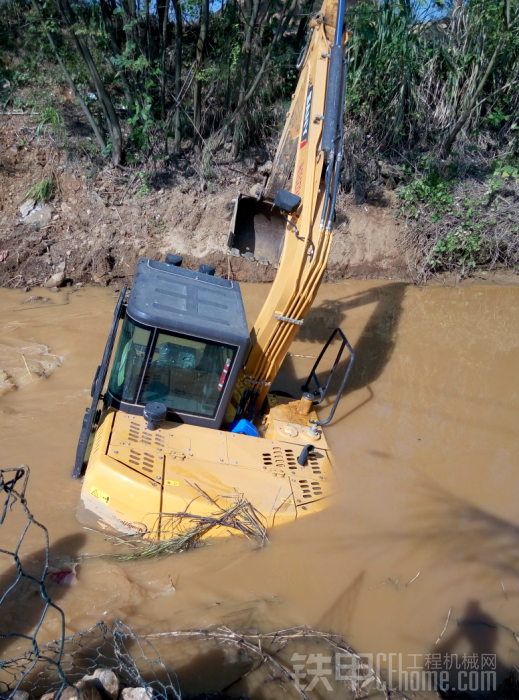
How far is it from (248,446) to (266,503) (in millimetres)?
498

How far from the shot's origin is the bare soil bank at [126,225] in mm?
8422

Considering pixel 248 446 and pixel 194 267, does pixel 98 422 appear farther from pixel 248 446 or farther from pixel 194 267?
pixel 194 267

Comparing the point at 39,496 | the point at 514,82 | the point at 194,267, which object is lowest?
the point at 39,496

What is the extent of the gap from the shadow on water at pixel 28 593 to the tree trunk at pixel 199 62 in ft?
27.3

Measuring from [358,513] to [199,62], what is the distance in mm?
8384

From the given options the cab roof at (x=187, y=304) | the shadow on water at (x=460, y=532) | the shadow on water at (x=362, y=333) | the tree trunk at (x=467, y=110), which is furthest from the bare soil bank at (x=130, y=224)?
the shadow on water at (x=460, y=532)

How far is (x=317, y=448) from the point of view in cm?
471

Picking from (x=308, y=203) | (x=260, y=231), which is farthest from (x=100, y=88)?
(x=308, y=203)

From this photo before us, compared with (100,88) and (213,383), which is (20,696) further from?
(100,88)

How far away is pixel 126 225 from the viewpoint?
9.09m

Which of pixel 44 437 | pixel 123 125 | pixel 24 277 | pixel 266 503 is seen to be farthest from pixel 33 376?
pixel 123 125

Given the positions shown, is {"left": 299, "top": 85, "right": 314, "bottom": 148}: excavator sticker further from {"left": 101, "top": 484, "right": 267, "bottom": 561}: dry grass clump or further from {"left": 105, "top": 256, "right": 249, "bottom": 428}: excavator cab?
{"left": 101, "top": 484, "right": 267, "bottom": 561}: dry grass clump

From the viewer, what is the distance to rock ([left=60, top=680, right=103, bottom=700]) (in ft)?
7.61

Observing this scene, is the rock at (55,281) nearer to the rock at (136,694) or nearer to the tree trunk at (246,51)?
the tree trunk at (246,51)
